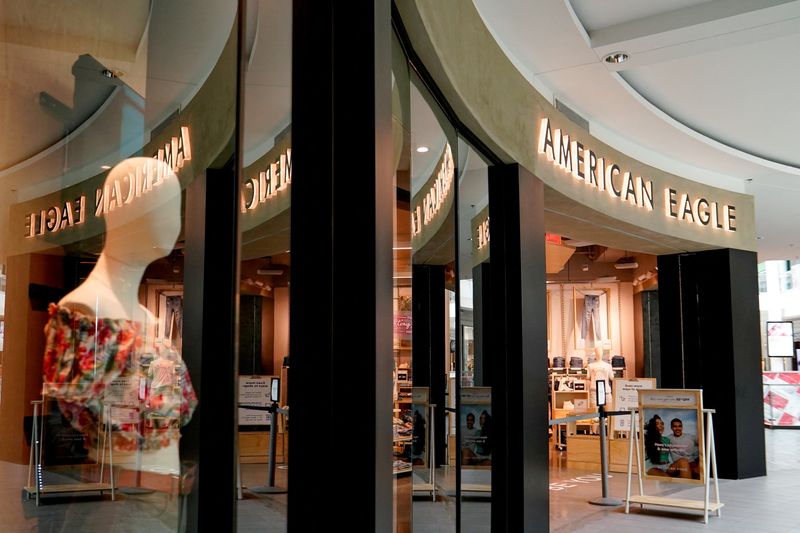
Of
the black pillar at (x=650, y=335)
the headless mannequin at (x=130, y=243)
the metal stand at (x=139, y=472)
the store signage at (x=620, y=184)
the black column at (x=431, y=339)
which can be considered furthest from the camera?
the black pillar at (x=650, y=335)

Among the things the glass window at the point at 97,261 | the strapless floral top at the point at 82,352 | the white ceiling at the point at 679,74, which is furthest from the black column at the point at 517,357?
the strapless floral top at the point at 82,352

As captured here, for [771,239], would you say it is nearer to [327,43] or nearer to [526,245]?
[526,245]

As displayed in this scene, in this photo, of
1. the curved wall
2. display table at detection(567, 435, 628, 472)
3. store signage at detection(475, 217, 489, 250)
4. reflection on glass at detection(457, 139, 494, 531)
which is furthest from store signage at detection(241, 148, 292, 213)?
display table at detection(567, 435, 628, 472)

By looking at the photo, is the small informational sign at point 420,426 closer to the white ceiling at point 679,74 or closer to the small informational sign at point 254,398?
the small informational sign at point 254,398

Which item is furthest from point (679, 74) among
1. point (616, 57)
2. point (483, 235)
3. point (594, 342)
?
point (594, 342)

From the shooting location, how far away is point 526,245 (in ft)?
18.7

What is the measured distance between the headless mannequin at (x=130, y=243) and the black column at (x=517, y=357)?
4080 millimetres

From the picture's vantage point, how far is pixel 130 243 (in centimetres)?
109

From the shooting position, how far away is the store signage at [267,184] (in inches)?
68.6

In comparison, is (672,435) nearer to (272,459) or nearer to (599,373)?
(599,373)

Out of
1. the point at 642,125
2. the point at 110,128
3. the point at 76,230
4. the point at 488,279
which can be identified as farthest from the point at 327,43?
the point at 642,125

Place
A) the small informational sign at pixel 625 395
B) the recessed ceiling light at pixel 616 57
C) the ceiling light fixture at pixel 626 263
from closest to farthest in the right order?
the recessed ceiling light at pixel 616 57 < the small informational sign at pixel 625 395 < the ceiling light fixture at pixel 626 263

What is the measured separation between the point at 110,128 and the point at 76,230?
208 millimetres

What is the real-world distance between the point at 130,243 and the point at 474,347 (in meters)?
3.71
